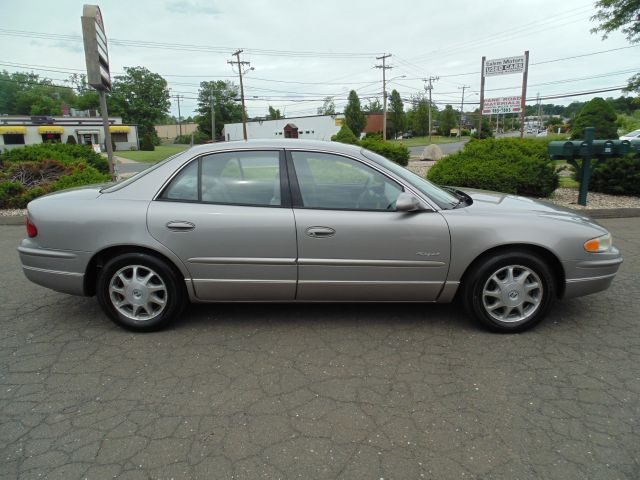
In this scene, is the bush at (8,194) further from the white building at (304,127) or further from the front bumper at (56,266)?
the white building at (304,127)

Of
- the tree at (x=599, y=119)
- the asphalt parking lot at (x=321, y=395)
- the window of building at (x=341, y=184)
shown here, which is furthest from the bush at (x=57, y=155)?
the tree at (x=599, y=119)

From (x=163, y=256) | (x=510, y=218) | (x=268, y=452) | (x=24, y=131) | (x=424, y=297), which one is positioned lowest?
(x=268, y=452)

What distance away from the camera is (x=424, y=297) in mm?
3580

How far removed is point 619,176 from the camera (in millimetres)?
9617

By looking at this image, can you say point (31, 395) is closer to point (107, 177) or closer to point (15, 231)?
point (15, 231)

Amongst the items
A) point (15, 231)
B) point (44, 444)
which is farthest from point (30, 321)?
point (15, 231)

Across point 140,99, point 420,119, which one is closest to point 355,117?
point 420,119

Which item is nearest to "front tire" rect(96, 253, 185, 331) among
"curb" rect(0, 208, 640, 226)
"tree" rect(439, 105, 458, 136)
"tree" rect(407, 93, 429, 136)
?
"curb" rect(0, 208, 640, 226)

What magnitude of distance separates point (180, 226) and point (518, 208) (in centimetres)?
277

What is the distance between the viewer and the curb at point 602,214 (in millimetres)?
8203

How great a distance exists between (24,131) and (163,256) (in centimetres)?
6338

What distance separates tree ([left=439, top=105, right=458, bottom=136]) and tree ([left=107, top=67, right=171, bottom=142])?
5382cm

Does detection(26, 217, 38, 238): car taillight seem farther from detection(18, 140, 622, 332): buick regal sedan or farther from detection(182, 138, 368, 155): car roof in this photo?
detection(182, 138, 368, 155): car roof

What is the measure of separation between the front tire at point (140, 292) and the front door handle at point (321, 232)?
1.15 m
